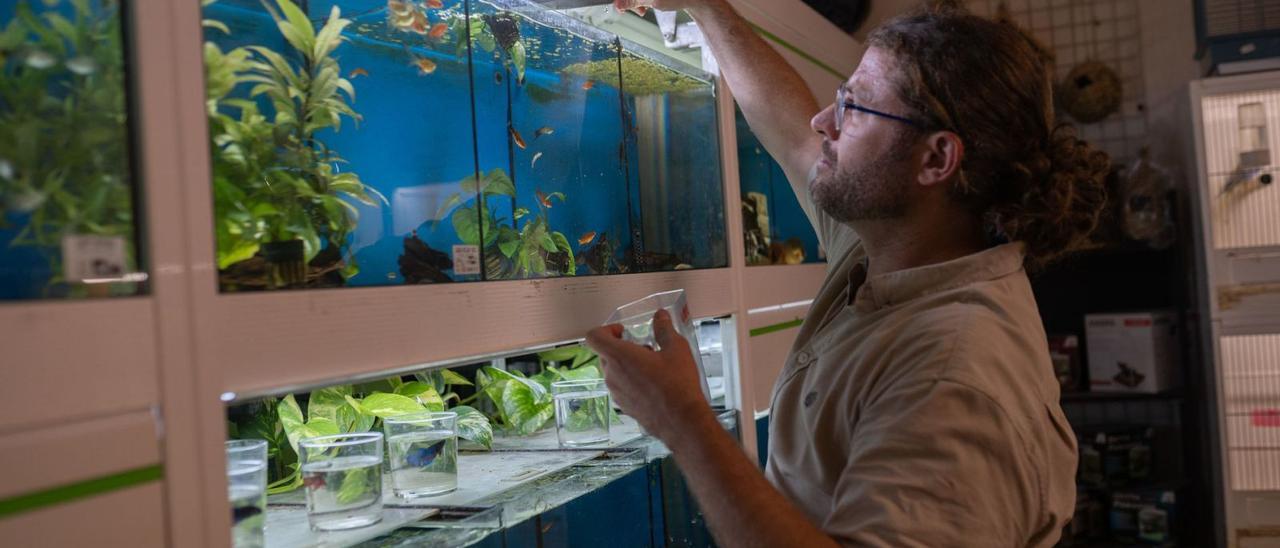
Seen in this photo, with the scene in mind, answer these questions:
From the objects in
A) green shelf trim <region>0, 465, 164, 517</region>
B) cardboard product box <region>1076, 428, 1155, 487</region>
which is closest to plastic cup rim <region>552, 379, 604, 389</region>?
green shelf trim <region>0, 465, 164, 517</region>

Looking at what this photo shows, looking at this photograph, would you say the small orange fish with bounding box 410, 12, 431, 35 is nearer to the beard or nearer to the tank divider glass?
the tank divider glass

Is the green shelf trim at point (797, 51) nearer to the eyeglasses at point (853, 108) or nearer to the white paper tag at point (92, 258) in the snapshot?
the eyeglasses at point (853, 108)

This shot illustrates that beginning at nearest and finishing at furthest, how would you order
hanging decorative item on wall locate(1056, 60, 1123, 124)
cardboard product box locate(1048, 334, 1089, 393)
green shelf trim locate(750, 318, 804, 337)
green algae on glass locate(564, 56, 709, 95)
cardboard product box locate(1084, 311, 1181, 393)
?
green algae on glass locate(564, 56, 709, 95) → green shelf trim locate(750, 318, 804, 337) → cardboard product box locate(1084, 311, 1181, 393) → cardboard product box locate(1048, 334, 1089, 393) → hanging decorative item on wall locate(1056, 60, 1123, 124)

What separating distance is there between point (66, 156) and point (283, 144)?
331mm

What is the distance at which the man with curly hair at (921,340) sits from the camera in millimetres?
1261

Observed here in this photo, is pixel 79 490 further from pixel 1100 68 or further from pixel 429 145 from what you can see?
pixel 1100 68

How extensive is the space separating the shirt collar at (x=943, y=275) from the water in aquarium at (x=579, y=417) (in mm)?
700

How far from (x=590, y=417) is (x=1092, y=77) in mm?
3150

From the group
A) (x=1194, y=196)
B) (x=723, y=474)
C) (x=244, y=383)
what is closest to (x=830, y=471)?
(x=723, y=474)

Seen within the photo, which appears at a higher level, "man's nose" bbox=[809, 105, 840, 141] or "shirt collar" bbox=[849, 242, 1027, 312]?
"man's nose" bbox=[809, 105, 840, 141]

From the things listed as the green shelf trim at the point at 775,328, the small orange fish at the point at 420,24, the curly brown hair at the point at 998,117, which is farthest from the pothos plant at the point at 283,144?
the green shelf trim at the point at 775,328

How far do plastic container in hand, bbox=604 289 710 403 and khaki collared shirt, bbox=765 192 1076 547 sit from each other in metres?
0.19

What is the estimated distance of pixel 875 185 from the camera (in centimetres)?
162

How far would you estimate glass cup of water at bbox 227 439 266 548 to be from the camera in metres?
1.17
